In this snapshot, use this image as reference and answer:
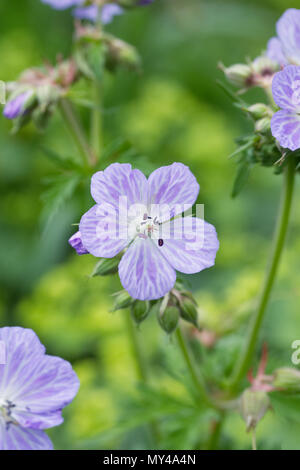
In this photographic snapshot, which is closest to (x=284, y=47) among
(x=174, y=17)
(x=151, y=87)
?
(x=151, y=87)

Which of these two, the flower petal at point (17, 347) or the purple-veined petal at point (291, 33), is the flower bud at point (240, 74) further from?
the flower petal at point (17, 347)

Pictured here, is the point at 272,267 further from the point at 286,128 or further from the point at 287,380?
the point at 286,128

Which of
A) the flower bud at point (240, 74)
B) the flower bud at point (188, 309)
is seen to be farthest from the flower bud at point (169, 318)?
the flower bud at point (240, 74)

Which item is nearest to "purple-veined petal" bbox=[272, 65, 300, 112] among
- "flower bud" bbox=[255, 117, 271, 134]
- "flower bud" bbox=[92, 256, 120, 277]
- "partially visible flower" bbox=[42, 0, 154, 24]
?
"flower bud" bbox=[255, 117, 271, 134]

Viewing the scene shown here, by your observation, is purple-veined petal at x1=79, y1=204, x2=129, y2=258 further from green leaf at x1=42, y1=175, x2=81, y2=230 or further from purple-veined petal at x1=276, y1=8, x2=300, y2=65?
purple-veined petal at x1=276, y1=8, x2=300, y2=65

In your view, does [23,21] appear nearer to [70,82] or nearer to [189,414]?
[70,82]
